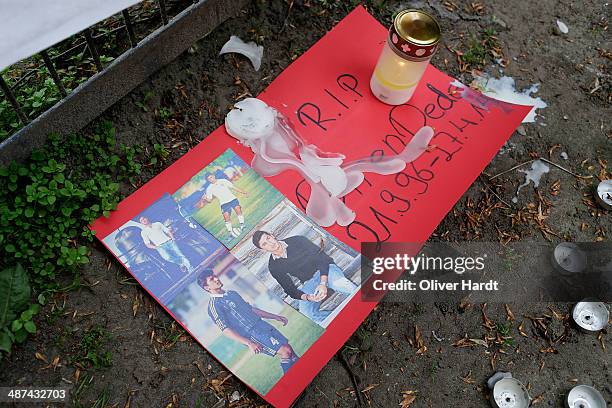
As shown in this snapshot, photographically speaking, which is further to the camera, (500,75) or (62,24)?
(500,75)

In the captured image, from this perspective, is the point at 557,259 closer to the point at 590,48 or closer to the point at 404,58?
the point at 404,58

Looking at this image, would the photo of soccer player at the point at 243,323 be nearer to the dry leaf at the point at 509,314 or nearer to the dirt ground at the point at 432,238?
the dirt ground at the point at 432,238

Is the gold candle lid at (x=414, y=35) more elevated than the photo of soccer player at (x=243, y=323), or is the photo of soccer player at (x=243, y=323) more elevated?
the gold candle lid at (x=414, y=35)

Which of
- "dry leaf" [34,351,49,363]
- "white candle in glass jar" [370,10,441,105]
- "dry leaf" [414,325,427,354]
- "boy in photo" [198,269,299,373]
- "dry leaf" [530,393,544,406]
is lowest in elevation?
"dry leaf" [530,393,544,406]

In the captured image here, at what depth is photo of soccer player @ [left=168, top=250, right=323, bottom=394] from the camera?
1018mm

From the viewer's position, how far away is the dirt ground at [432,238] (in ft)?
3.28

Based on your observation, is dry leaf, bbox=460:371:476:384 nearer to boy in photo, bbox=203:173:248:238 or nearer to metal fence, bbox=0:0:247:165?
boy in photo, bbox=203:173:248:238

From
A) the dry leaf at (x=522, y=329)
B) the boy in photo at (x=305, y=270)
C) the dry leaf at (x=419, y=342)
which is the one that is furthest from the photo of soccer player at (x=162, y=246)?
the dry leaf at (x=522, y=329)

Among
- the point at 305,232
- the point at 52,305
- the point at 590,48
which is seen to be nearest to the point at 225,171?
the point at 305,232

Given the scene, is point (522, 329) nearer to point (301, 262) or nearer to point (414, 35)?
point (301, 262)

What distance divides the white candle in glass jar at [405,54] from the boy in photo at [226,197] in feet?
1.42

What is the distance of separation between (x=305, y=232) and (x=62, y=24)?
600mm

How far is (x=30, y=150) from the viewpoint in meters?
1.06

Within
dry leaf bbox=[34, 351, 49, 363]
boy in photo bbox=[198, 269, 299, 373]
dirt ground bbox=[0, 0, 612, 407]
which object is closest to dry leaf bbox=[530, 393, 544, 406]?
dirt ground bbox=[0, 0, 612, 407]
